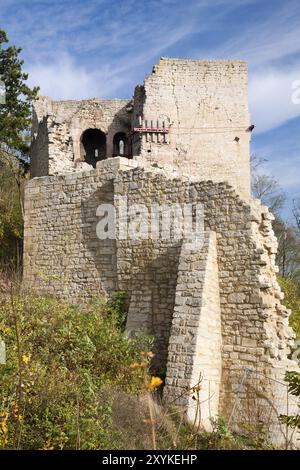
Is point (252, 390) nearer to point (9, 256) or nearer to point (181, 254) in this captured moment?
point (181, 254)

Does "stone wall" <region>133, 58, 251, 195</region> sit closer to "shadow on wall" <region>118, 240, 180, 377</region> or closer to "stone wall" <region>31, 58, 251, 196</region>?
"stone wall" <region>31, 58, 251, 196</region>

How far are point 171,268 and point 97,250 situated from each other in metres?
2.00

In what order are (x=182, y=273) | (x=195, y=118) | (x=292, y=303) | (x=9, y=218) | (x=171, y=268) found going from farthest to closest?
(x=195, y=118), (x=9, y=218), (x=292, y=303), (x=171, y=268), (x=182, y=273)

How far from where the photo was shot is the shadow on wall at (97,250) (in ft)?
34.8

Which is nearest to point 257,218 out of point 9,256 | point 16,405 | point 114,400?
point 114,400

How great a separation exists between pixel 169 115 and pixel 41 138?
4.88 meters

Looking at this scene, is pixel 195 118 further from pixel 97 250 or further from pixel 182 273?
pixel 182 273

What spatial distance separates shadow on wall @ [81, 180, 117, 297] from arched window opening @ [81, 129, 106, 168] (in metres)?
9.17

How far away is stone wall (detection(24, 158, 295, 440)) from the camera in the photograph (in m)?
8.45

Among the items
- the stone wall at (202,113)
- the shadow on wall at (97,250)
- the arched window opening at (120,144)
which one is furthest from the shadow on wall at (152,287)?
the arched window opening at (120,144)

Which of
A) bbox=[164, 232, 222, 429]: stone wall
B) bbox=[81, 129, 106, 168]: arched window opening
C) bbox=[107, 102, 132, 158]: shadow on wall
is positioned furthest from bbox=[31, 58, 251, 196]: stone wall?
bbox=[164, 232, 222, 429]: stone wall

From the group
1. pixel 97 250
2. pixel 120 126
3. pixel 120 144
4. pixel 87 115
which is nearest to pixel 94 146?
pixel 120 144

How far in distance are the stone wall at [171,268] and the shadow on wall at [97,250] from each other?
0.07 ft

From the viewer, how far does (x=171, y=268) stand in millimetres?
9570
